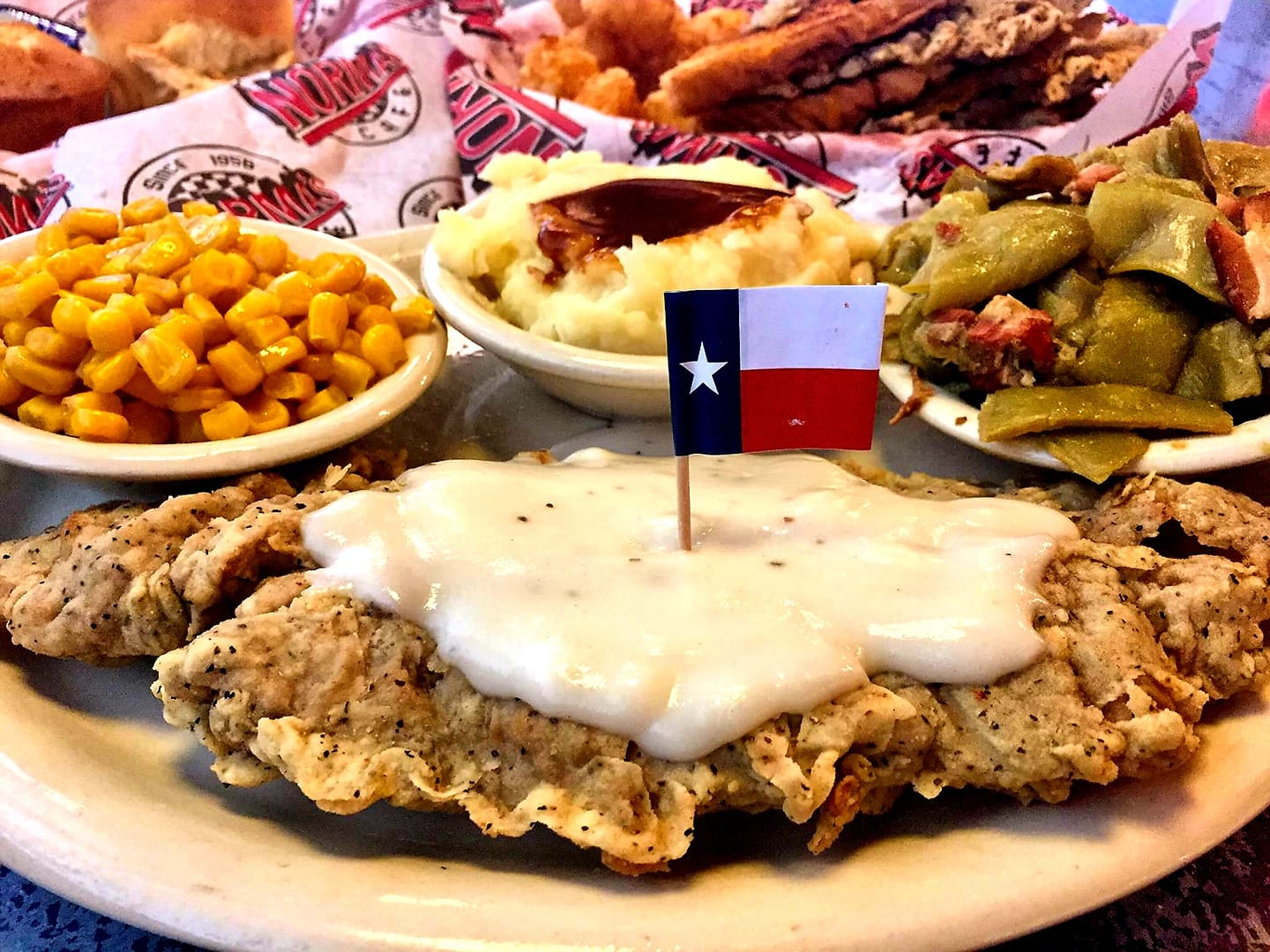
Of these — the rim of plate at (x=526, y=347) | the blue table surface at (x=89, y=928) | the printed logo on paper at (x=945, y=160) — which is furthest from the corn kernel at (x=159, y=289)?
the printed logo on paper at (x=945, y=160)

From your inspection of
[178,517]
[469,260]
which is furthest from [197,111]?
[178,517]

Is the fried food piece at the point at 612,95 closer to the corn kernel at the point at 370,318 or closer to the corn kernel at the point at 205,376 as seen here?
the corn kernel at the point at 370,318

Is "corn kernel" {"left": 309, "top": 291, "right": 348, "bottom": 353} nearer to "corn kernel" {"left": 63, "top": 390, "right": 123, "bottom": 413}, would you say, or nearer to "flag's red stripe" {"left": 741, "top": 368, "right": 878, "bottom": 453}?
"corn kernel" {"left": 63, "top": 390, "right": 123, "bottom": 413}

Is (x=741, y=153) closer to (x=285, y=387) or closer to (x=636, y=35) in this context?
(x=636, y=35)

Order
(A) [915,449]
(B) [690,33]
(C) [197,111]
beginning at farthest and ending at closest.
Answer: (B) [690,33] → (C) [197,111] → (A) [915,449]

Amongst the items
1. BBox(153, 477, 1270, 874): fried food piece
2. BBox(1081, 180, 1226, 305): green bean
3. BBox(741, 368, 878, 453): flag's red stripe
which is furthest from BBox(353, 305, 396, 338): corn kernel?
BBox(1081, 180, 1226, 305): green bean

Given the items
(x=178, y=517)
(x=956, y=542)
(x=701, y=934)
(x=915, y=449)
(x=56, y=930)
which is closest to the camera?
(x=701, y=934)

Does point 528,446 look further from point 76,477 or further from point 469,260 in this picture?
point 76,477
